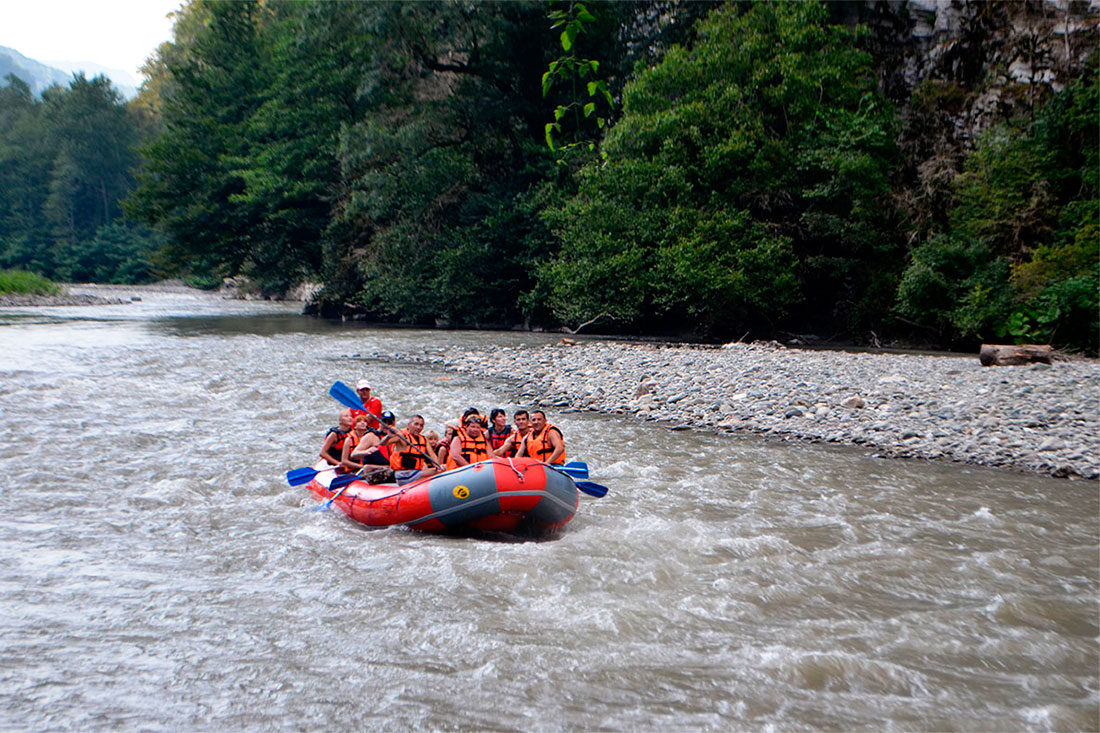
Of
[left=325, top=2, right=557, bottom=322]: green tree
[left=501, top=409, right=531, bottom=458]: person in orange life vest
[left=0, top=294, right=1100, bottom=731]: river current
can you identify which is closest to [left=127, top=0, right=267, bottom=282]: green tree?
[left=325, top=2, right=557, bottom=322]: green tree

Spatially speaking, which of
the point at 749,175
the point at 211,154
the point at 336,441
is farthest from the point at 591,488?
the point at 211,154

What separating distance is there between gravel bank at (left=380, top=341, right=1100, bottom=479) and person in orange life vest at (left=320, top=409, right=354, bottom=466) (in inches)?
161

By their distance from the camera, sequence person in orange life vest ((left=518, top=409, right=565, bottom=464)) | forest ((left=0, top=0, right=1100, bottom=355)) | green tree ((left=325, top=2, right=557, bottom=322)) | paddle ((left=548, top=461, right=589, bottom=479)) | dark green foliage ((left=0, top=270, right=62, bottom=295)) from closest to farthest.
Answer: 1. paddle ((left=548, top=461, right=589, bottom=479))
2. person in orange life vest ((left=518, top=409, right=565, bottom=464))
3. forest ((left=0, top=0, right=1100, bottom=355))
4. green tree ((left=325, top=2, right=557, bottom=322))
5. dark green foliage ((left=0, top=270, right=62, bottom=295))

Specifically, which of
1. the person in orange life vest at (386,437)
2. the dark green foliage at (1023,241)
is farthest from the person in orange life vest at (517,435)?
the dark green foliage at (1023,241)

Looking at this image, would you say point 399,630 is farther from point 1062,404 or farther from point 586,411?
point 1062,404

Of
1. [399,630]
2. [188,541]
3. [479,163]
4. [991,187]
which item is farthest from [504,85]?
[399,630]

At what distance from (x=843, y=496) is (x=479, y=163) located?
19.4 meters

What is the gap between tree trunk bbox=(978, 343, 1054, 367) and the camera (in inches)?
508

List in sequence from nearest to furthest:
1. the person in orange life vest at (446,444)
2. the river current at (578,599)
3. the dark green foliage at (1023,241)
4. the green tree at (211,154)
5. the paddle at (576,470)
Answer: the river current at (578,599) → the paddle at (576,470) → the person in orange life vest at (446,444) → the dark green foliage at (1023,241) → the green tree at (211,154)

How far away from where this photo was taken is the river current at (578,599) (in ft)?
13.5

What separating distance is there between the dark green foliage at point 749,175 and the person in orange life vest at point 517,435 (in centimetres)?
1122

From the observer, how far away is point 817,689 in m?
4.27

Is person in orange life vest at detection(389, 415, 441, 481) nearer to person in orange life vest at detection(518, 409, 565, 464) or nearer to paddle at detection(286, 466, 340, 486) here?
paddle at detection(286, 466, 340, 486)

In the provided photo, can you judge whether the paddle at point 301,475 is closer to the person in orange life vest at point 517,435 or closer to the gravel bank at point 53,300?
the person in orange life vest at point 517,435
